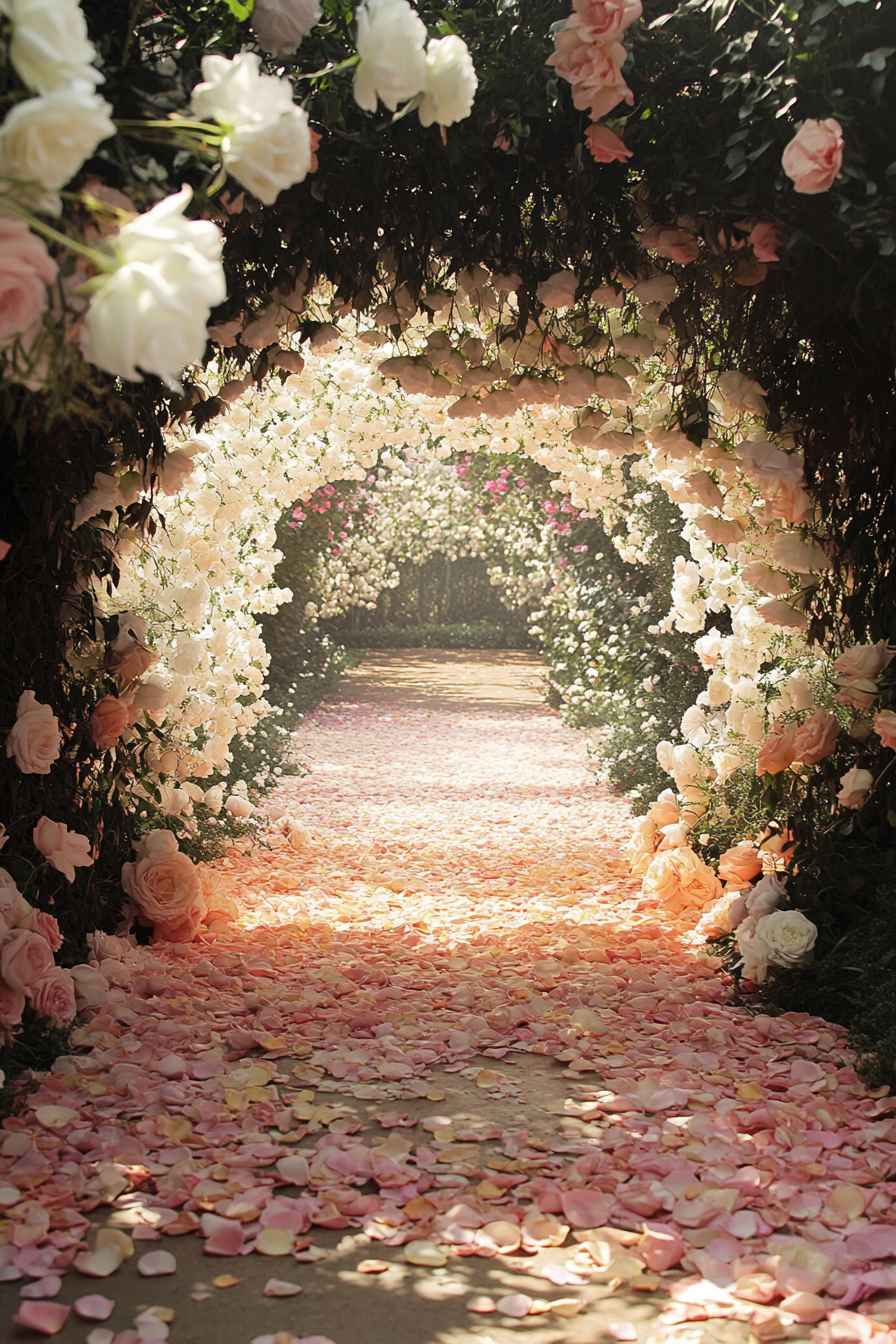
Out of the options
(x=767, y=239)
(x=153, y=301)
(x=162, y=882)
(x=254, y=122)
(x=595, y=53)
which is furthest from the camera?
(x=162, y=882)

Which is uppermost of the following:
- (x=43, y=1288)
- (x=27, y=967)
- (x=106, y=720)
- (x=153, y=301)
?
(x=153, y=301)

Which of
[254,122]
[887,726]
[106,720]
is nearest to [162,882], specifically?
[106,720]

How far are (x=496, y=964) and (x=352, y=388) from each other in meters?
3.05

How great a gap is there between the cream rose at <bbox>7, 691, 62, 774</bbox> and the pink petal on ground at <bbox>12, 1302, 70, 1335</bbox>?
1.28 metres

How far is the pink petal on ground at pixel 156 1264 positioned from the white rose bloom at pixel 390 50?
1861 millimetres

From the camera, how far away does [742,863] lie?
366cm

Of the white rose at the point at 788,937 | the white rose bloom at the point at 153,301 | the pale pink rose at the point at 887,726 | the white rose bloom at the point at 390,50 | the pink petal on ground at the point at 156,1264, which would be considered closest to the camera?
the white rose bloom at the point at 153,301

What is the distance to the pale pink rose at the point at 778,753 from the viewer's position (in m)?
3.32

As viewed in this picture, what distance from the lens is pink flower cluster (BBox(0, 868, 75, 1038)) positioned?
2.61m

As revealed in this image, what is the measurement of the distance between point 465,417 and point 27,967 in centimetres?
197

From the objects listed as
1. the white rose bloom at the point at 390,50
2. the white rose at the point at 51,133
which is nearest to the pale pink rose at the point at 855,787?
the white rose bloom at the point at 390,50

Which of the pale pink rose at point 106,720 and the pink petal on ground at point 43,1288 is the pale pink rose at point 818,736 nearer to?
the pale pink rose at point 106,720

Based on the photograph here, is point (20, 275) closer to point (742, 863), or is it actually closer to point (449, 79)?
point (449, 79)

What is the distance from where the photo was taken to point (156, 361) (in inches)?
47.5
